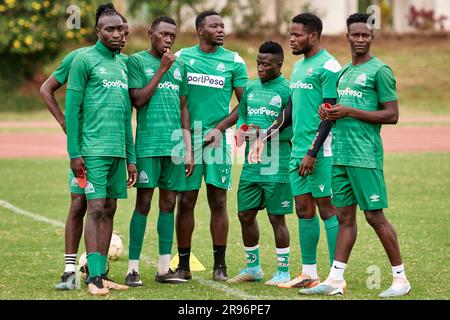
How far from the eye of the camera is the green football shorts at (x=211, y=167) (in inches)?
351

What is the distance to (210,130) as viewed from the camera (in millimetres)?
9000

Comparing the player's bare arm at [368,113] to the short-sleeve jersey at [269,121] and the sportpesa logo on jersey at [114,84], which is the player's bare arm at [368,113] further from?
the sportpesa logo on jersey at [114,84]

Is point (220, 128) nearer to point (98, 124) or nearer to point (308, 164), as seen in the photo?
point (308, 164)

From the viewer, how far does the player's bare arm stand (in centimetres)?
776

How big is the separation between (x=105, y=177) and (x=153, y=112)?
846 mm

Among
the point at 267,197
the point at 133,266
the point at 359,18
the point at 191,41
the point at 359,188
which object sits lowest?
the point at 133,266

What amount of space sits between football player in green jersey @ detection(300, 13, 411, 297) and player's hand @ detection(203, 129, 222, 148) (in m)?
1.41

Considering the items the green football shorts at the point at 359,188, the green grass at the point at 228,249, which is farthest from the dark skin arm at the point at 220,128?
the green football shorts at the point at 359,188

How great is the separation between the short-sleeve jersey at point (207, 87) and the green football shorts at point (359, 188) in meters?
1.54

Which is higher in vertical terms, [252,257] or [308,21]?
[308,21]

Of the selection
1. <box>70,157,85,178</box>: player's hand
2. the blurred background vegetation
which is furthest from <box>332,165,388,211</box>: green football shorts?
the blurred background vegetation

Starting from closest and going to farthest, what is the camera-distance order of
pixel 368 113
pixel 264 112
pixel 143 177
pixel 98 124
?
1. pixel 368 113
2. pixel 98 124
3. pixel 143 177
4. pixel 264 112

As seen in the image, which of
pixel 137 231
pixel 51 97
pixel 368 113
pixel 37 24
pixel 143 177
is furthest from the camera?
pixel 37 24

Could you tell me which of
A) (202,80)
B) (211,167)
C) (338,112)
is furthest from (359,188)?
(202,80)
